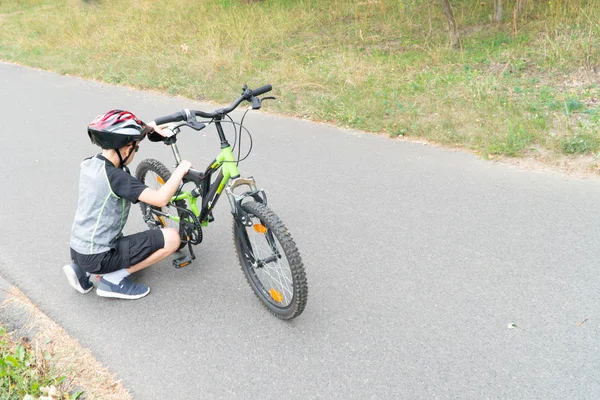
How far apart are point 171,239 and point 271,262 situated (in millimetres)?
850

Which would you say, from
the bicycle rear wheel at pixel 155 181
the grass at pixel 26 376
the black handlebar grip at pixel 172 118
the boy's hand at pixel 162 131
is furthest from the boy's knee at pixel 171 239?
the grass at pixel 26 376

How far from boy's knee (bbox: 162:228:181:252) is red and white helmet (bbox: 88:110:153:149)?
772 millimetres

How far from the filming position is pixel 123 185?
11.0 ft

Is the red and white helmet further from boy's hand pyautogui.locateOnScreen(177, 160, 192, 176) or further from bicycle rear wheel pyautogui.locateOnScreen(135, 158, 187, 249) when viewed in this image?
bicycle rear wheel pyautogui.locateOnScreen(135, 158, 187, 249)

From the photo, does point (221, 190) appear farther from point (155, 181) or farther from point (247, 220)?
point (155, 181)

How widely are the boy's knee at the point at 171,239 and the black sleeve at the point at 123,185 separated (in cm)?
51

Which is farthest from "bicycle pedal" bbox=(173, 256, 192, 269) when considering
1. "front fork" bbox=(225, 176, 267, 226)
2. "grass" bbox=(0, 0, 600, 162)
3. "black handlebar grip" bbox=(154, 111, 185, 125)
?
"grass" bbox=(0, 0, 600, 162)

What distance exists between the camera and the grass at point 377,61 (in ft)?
19.9

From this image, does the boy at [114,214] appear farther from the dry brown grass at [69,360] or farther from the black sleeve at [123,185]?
the dry brown grass at [69,360]

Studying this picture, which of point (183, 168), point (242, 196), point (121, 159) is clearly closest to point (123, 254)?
point (121, 159)

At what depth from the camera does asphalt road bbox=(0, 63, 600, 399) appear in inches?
116

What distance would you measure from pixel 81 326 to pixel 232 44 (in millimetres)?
8529

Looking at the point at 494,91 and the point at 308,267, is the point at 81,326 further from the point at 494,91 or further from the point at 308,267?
the point at 494,91

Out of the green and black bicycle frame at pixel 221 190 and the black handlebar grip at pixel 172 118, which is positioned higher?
the black handlebar grip at pixel 172 118
